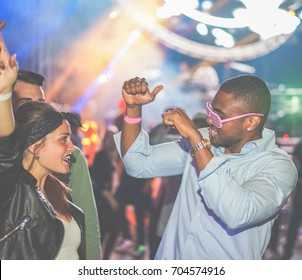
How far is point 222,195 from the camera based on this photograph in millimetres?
2238

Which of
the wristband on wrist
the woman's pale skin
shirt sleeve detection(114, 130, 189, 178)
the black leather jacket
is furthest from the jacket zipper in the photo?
shirt sleeve detection(114, 130, 189, 178)

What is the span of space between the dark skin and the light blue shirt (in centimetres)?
5

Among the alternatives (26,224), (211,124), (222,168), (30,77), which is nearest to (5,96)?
(26,224)

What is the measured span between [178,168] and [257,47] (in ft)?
29.2

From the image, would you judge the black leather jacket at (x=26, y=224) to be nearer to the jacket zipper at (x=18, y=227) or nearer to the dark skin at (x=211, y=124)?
the jacket zipper at (x=18, y=227)

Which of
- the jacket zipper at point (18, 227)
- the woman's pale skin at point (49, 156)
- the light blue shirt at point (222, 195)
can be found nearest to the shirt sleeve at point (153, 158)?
the light blue shirt at point (222, 195)

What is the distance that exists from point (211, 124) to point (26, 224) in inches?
38.7

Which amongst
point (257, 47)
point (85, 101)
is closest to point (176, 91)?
point (85, 101)

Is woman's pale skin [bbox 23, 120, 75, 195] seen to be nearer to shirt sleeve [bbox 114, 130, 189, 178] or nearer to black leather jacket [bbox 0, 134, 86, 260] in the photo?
black leather jacket [bbox 0, 134, 86, 260]

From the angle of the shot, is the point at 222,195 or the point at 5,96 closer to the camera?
the point at 5,96

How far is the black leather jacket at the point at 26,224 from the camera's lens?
88.9 inches

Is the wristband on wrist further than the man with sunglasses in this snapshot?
No

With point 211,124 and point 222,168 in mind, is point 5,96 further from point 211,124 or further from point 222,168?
point 211,124

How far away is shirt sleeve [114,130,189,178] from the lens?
9.30 ft
